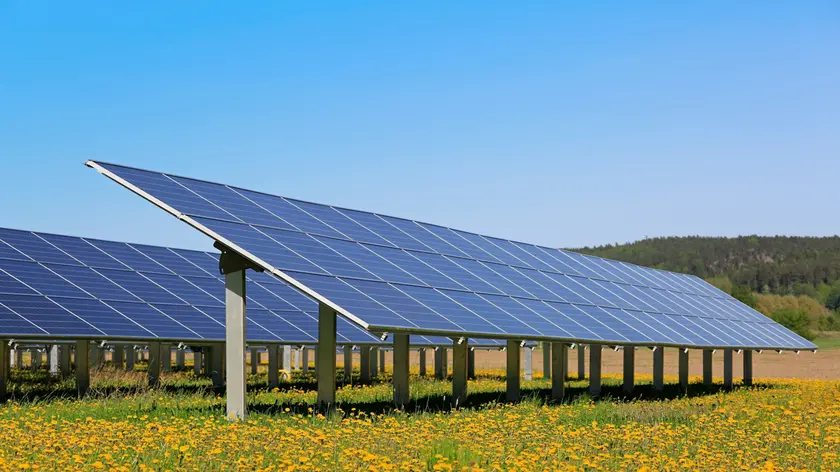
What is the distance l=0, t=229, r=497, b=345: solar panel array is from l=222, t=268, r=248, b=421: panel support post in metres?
5.71

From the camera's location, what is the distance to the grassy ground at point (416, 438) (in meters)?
13.1

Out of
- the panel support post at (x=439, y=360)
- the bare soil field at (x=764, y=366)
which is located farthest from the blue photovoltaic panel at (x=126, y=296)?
the bare soil field at (x=764, y=366)

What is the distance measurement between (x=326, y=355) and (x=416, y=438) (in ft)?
16.9

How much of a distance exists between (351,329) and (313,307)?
1861 mm

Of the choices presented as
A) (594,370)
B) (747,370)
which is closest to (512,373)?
(594,370)

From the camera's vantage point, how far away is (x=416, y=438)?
15.3 m

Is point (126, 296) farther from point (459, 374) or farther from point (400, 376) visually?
point (459, 374)

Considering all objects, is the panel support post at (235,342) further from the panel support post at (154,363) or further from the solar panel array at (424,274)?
the panel support post at (154,363)

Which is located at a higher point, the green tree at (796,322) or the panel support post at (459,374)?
the panel support post at (459,374)

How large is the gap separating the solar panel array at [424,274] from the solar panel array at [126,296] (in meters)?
5.04

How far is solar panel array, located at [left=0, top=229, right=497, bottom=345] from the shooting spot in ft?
81.8

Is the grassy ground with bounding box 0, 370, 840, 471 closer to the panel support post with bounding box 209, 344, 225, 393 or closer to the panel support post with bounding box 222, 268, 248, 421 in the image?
the panel support post with bounding box 222, 268, 248, 421

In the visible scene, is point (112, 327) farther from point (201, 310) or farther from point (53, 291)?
point (201, 310)

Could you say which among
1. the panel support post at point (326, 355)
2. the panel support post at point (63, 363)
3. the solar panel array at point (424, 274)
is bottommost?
the panel support post at point (63, 363)
